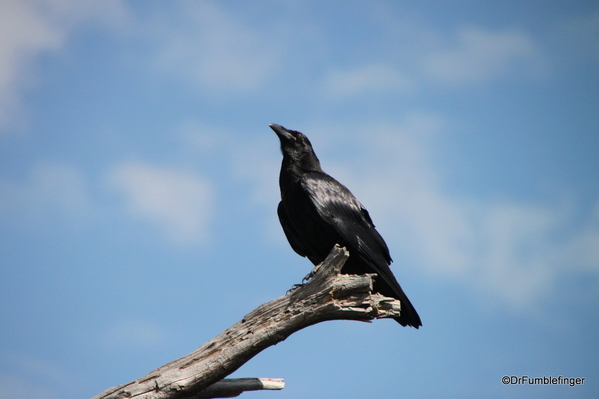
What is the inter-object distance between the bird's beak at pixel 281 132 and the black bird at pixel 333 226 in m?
0.46

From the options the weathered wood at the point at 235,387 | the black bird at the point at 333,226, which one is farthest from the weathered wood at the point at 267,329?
the black bird at the point at 333,226

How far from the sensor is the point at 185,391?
4699mm

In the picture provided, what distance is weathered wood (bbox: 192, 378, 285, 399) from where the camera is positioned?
504cm

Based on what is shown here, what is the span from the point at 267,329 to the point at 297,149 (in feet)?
10.5

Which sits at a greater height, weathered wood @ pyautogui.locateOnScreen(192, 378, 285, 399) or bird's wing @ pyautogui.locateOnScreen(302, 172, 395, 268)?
bird's wing @ pyautogui.locateOnScreen(302, 172, 395, 268)

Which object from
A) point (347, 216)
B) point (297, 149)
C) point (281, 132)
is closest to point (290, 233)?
point (347, 216)

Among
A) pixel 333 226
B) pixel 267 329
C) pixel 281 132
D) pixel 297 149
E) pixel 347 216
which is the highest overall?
pixel 281 132

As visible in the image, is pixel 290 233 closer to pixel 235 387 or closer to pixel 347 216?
pixel 347 216

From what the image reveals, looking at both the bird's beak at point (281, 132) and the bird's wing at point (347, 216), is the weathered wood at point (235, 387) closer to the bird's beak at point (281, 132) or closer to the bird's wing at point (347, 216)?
the bird's wing at point (347, 216)

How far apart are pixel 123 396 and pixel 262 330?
144 cm

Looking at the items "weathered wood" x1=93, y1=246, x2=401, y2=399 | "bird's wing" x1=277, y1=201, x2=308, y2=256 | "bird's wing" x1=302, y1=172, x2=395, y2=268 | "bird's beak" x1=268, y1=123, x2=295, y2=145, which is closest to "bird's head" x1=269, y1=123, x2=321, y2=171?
"bird's beak" x1=268, y1=123, x2=295, y2=145

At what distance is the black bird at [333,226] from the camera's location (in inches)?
235

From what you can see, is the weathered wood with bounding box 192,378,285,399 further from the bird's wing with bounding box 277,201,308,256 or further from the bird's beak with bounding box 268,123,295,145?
the bird's beak with bounding box 268,123,295,145

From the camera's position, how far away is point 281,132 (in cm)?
743
